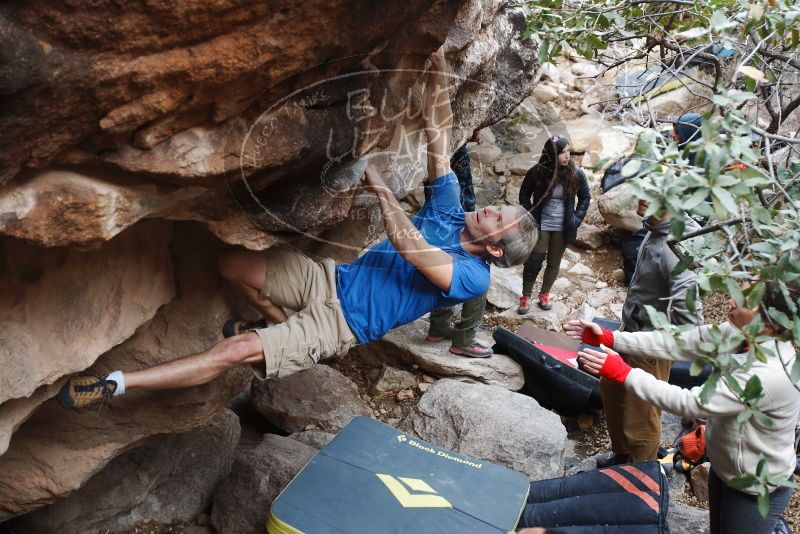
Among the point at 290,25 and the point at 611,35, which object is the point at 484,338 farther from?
the point at 290,25

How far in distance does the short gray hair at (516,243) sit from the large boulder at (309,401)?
2.00 m

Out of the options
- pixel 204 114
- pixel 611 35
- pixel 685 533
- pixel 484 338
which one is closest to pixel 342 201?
pixel 204 114

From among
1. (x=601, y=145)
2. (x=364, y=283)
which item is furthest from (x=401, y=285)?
(x=601, y=145)

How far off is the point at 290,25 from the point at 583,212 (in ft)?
15.7

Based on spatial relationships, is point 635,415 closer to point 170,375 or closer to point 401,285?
point 401,285

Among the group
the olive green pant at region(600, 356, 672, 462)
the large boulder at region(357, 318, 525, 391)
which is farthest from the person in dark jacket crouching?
the olive green pant at region(600, 356, 672, 462)

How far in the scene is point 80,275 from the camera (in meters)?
2.82

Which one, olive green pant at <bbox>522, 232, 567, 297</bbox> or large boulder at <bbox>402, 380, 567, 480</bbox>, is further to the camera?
olive green pant at <bbox>522, 232, 567, 297</bbox>

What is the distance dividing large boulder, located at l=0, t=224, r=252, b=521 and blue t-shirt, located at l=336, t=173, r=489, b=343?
76 cm

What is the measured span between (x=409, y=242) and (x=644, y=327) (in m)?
1.90

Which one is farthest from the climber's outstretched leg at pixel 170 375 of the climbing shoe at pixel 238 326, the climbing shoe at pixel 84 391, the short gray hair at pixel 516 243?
the short gray hair at pixel 516 243

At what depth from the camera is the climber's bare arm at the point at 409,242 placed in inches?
126

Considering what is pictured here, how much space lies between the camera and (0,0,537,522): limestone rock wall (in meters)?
1.89

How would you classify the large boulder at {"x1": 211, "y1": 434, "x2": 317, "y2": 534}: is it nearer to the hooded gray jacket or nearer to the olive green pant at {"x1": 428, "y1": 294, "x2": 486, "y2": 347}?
the olive green pant at {"x1": 428, "y1": 294, "x2": 486, "y2": 347}
